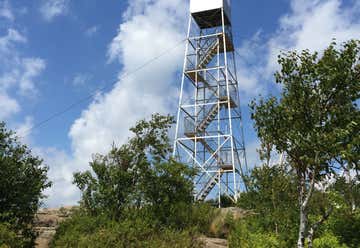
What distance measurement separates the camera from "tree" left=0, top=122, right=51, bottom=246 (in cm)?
1680

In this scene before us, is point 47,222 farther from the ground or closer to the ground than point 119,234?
farther from the ground

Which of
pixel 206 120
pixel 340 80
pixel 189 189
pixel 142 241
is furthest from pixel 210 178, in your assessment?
pixel 340 80

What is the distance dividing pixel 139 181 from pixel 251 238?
5358 mm

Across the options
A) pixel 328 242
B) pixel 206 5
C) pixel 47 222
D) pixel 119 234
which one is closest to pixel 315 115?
pixel 328 242

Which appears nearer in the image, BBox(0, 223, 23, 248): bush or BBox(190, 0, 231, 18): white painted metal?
BBox(0, 223, 23, 248): bush

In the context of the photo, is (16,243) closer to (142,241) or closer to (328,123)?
(142,241)

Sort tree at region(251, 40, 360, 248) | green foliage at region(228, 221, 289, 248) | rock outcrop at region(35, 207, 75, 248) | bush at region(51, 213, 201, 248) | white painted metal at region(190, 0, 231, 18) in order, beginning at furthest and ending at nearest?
white painted metal at region(190, 0, 231, 18)
rock outcrop at region(35, 207, 75, 248)
bush at region(51, 213, 201, 248)
green foliage at region(228, 221, 289, 248)
tree at region(251, 40, 360, 248)

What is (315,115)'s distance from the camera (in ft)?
40.1

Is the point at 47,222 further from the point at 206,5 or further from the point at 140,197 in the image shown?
the point at 206,5

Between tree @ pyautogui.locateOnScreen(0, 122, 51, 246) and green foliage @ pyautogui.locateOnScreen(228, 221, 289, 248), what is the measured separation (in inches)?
307

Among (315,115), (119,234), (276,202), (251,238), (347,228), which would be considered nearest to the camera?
(315,115)

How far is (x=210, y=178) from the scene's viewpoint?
2677 centimetres

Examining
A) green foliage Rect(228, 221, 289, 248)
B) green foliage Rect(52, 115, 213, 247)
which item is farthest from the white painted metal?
green foliage Rect(228, 221, 289, 248)

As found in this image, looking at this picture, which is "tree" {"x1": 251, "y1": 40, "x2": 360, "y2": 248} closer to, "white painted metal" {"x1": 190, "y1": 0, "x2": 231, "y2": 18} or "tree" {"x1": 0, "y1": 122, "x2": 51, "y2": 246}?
"tree" {"x1": 0, "y1": 122, "x2": 51, "y2": 246}
